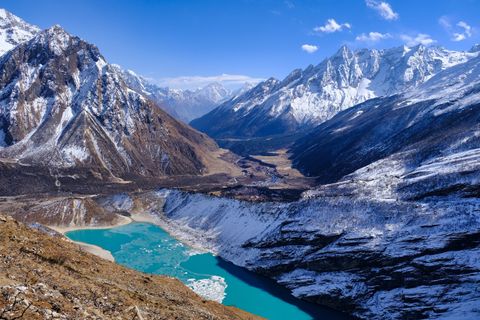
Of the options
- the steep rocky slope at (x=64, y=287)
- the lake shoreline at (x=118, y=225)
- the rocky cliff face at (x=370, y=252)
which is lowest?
the lake shoreline at (x=118, y=225)

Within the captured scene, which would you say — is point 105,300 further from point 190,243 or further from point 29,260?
point 190,243

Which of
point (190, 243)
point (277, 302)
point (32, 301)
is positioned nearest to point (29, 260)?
point (32, 301)

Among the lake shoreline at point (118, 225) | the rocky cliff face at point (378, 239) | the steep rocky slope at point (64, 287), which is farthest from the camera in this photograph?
the lake shoreline at point (118, 225)

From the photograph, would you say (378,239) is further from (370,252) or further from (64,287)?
(64,287)

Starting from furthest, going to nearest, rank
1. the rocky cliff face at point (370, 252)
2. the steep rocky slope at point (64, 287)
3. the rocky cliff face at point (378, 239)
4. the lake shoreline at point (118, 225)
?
the lake shoreline at point (118, 225) < the rocky cliff face at point (378, 239) < the rocky cliff face at point (370, 252) < the steep rocky slope at point (64, 287)

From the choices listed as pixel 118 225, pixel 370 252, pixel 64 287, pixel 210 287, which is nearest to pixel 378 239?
pixel 370 252

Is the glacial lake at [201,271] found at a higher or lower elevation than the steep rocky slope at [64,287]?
lower

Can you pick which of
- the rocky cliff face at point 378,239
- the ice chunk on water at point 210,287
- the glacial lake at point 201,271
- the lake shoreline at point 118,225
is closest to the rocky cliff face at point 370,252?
the rocky cliff face at point 378,239

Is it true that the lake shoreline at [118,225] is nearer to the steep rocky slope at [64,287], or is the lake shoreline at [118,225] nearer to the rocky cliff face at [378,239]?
the rocky cliff face at [378,239]
